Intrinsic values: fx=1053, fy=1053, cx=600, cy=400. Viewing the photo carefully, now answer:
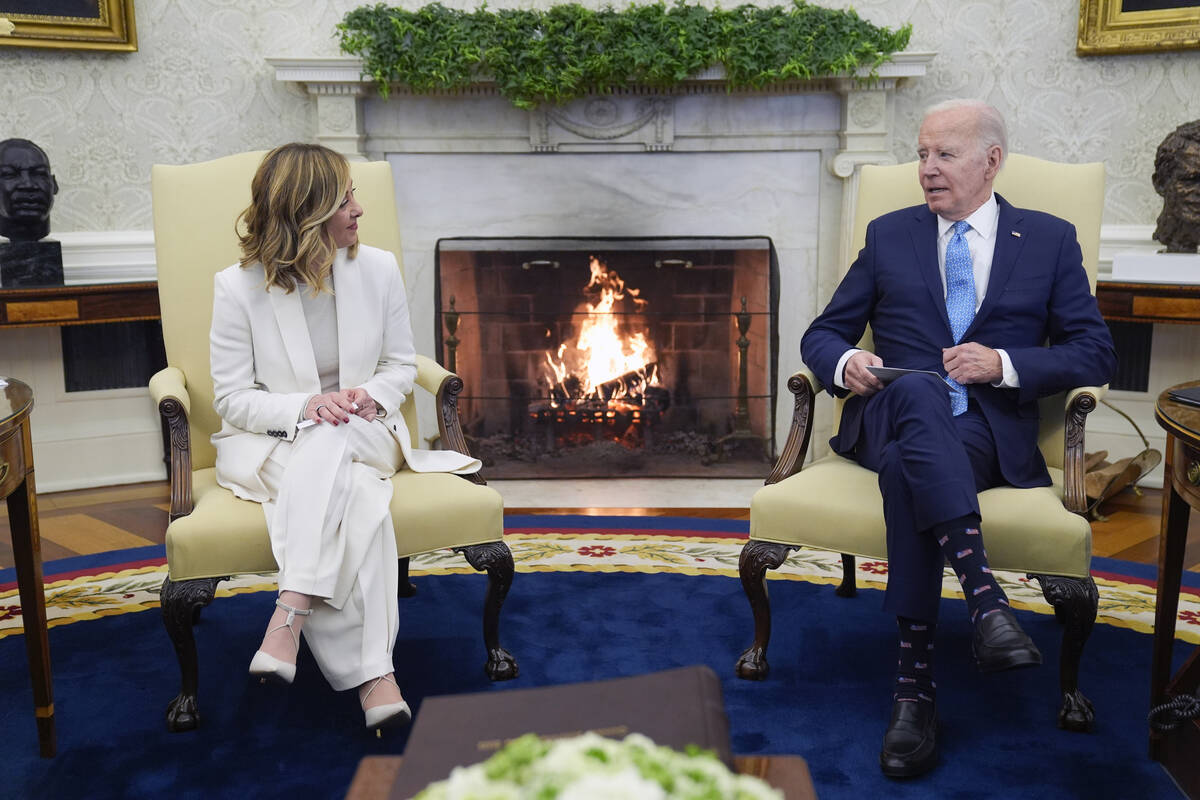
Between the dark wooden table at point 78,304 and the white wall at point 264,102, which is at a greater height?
the white wall at point 264,102

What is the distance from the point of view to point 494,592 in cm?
234

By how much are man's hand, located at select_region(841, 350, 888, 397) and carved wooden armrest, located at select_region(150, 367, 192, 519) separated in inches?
57.2

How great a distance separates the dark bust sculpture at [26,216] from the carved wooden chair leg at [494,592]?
7.46 ft

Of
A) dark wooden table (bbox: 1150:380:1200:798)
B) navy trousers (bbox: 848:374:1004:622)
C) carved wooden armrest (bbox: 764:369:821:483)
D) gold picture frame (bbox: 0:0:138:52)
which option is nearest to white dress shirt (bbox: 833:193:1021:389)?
carved wooden armrest (bbox: 764:369:821:483)

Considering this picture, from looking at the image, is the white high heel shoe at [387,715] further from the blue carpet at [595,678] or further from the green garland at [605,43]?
the green garland at [605,43]

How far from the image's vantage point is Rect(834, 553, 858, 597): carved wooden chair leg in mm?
2828

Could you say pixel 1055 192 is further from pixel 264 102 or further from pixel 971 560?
pixel 264 102

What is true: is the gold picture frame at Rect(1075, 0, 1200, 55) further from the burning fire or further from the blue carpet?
the blue carpet

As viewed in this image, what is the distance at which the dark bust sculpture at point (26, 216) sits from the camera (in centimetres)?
355

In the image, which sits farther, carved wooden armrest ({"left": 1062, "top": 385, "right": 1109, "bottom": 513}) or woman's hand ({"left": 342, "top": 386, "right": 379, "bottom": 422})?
woman's hand ({"left": 342, "top": 386, "right": 379, "bottom": 422})

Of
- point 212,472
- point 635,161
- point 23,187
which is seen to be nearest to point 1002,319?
point 212,472

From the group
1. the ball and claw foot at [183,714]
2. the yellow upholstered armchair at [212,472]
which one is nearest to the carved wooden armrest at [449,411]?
the yellow upholstered armchair at [212,472]

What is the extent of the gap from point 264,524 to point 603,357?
2466 millimetres

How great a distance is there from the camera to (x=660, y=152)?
427 centimetres
